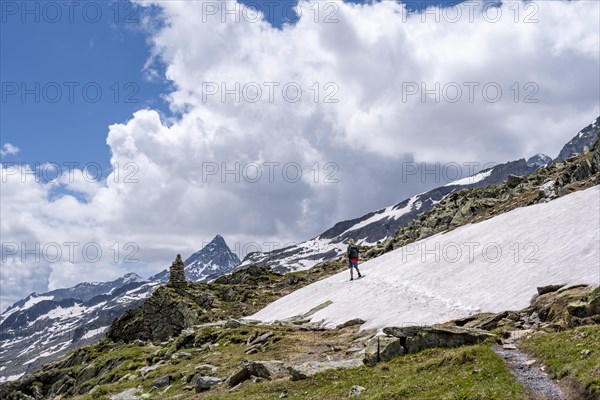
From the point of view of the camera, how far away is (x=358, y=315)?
127ft

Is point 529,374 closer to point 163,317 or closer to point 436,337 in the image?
point 436,337

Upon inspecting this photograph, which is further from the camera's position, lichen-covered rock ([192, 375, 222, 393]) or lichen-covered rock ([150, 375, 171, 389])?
lichen-covered rock ([150, 375, 171, 389])

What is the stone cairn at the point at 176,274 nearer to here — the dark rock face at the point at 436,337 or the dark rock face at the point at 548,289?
the dark rock face at the point at 436,337

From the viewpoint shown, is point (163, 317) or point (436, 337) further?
point (163, 317)

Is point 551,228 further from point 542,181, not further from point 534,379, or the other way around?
point 542,181

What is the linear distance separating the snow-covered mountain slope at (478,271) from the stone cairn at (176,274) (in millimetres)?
33170

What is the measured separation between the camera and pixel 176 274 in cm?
8788

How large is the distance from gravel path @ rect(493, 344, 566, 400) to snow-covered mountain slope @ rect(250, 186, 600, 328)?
9.27 metres

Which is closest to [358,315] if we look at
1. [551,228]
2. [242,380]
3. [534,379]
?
[242,380]

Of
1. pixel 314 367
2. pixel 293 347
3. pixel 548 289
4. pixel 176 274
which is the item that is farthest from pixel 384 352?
pixel 176 274

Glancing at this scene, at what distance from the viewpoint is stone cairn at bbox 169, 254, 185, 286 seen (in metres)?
85.6

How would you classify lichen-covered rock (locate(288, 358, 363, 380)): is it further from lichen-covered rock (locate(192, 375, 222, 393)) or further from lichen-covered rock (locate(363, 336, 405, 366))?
lichen-covered rock (locate(192, 375, 222, 393))

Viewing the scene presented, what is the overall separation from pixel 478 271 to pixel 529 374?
72.6ft

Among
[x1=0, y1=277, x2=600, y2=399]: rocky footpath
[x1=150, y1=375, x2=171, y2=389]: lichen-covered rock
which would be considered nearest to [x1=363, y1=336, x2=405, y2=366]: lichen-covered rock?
[x1=0, y1=277, x2=600, y2=399]: rocky footpath
